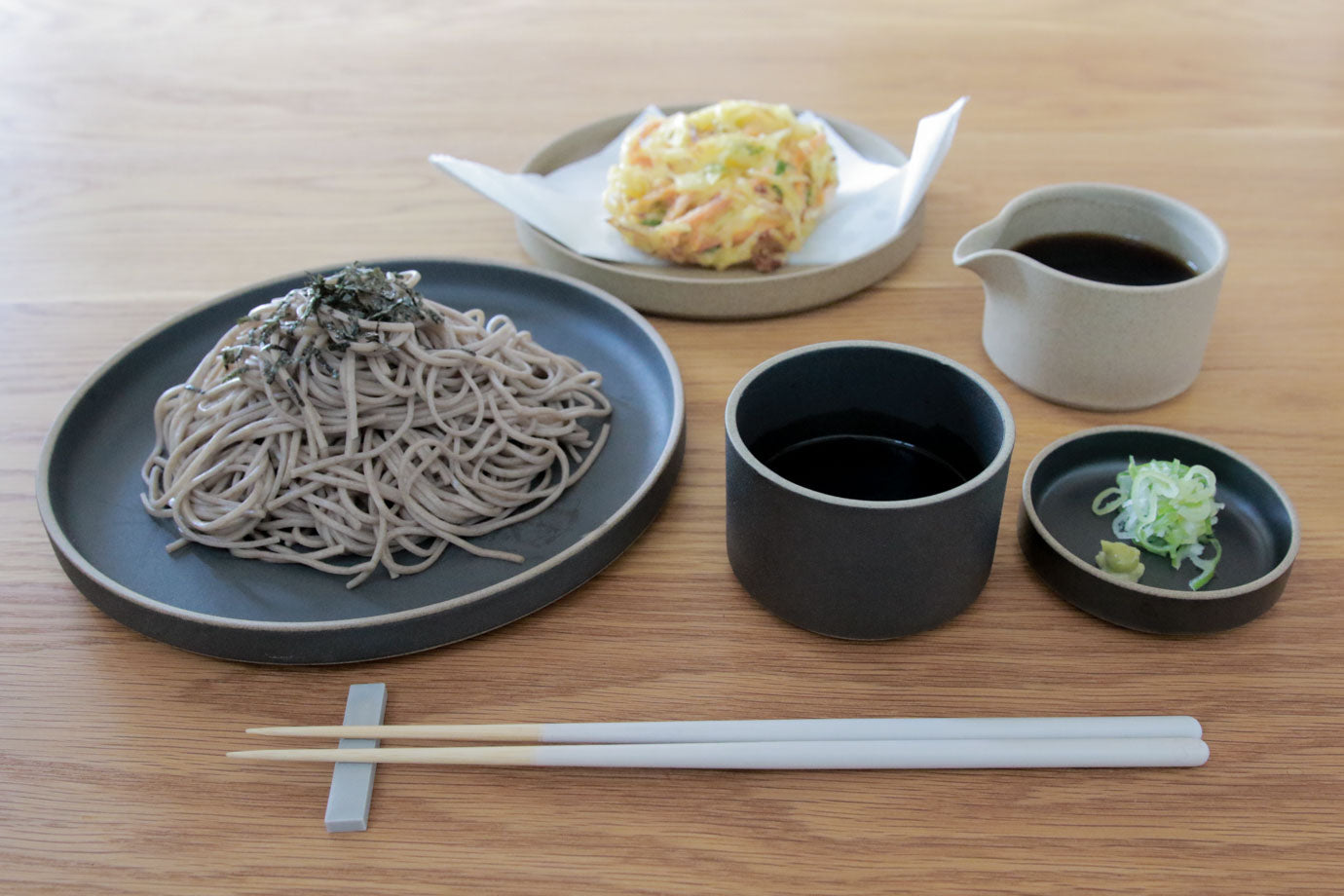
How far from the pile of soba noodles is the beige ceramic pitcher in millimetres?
499

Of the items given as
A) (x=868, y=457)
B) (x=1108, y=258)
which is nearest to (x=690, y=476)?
(x=868, y=457)

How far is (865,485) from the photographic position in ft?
3.52

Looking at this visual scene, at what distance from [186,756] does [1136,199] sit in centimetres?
121

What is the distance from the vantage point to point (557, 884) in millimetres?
842

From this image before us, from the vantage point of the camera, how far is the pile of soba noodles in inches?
44.0

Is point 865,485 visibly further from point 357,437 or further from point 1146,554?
point 357,437

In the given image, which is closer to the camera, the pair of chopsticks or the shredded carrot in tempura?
the pair of chopsticks

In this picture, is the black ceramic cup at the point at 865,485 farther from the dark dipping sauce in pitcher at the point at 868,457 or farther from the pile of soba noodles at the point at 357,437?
the pile of soba noodles at the point at 357,437

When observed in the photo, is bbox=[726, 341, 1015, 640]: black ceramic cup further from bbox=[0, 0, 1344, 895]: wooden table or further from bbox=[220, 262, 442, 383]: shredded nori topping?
bbox=[220, 262, 442, 383]: shredded nori topping

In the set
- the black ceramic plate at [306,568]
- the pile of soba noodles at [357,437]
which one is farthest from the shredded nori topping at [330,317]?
the black ceramic plate at [306,568]

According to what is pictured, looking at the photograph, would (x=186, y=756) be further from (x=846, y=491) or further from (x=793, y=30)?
(x=793, y=30)

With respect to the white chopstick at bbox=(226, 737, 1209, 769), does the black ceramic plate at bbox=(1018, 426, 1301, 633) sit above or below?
above

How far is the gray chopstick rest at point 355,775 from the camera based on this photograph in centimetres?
88

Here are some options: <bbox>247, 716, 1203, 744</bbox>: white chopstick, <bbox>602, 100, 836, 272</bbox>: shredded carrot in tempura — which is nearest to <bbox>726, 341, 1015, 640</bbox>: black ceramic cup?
<bbox>247, 716, 1203, 744</bbox>: white chopstick
